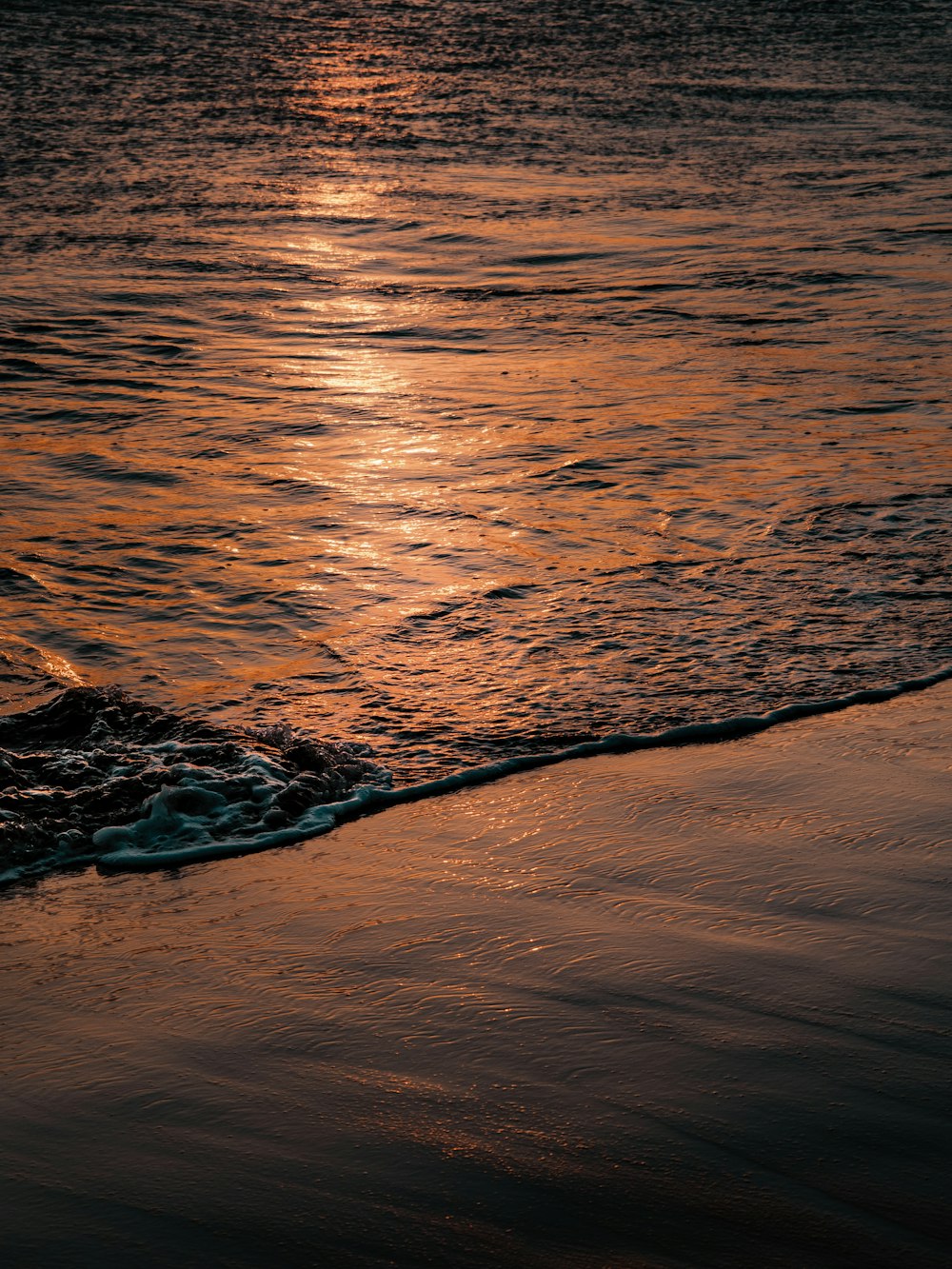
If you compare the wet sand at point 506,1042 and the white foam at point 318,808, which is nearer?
the wet sand at point 506,1042

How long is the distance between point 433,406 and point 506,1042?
4.31m

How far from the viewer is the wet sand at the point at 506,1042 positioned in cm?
187

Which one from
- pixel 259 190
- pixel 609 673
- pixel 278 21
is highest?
pixel 278 21

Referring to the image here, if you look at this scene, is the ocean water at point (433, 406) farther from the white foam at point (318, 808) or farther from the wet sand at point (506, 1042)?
the wet sand at point (506, 1042)

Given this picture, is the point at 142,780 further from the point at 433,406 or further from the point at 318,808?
the point at 433,406

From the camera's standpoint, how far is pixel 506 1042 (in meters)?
2.23

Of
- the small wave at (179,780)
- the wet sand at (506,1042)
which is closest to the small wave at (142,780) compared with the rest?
the small wave at (179,780)

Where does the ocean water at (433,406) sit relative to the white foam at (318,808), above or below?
above

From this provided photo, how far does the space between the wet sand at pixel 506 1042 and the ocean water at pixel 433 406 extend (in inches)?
18.0

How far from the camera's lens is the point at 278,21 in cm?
1344

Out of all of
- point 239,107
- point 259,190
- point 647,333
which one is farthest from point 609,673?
point 239,107

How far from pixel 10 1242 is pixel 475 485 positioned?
377 centimetres

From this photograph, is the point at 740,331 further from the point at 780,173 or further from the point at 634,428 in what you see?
the point at 780,173

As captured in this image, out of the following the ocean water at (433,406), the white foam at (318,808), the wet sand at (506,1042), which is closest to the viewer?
the wet sand at (506,1042)
